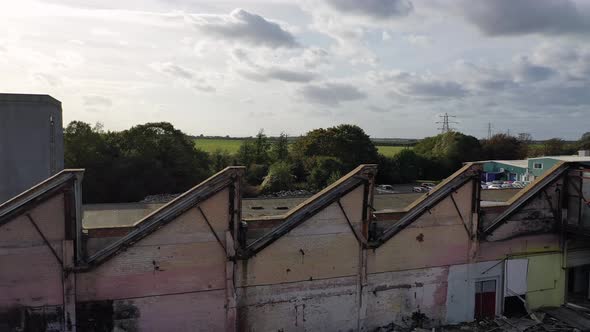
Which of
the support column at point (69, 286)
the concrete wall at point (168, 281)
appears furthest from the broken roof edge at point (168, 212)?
the support column at point (69, 286)

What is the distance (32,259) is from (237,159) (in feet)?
135

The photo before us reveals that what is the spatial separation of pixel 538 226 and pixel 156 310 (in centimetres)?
1287

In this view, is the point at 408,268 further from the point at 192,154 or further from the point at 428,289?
the point at 192,154

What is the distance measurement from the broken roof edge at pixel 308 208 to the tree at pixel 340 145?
36.8 metres

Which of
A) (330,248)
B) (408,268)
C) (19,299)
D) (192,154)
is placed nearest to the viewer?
(19,299)

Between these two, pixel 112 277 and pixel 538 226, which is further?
pixel 538 226

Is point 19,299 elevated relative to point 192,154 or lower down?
lower down

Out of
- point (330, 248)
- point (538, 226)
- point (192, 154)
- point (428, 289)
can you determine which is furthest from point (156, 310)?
point (192, 154)

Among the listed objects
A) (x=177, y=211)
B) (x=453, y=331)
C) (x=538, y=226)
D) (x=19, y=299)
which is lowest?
(x=453, y=331)

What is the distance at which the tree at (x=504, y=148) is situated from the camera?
7197 centimetres

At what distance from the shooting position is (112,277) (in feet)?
33.7

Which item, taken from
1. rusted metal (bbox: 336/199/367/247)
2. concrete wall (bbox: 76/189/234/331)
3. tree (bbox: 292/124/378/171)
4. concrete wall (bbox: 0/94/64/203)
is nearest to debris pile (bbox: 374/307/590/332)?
rusted metal (bbox: 336/199/367/247)

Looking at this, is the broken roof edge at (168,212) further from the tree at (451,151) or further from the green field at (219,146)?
the tree at (451,151)

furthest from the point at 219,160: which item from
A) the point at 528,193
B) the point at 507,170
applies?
the point at 507,170
